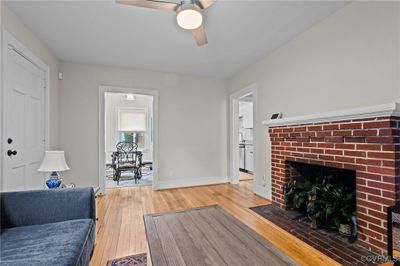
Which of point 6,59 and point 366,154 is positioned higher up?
point 6,59

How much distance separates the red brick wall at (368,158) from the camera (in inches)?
65.5

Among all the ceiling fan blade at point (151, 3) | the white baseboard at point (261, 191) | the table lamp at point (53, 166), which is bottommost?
the white baseboard at point (261, 191)

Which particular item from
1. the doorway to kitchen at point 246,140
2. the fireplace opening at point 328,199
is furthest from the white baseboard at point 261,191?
the doorway to kitchen at point 246,140

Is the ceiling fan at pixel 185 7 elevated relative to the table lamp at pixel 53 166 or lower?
elevated

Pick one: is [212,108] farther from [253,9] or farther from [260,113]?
[253,9]

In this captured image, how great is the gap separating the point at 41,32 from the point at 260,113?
3.55 m

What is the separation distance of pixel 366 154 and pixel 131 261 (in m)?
2.40

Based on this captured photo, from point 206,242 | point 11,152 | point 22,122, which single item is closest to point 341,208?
point 206,242

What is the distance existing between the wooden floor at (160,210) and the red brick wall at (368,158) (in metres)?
0.55

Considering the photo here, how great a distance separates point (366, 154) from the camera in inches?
73.4

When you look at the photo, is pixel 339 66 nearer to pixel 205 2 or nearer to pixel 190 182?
pixel 205 2

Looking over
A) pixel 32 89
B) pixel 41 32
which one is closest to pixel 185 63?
pixel 41 32

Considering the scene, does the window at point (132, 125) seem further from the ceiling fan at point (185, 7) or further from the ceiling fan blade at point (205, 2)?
the ceiling fan blade at point (205, 2)

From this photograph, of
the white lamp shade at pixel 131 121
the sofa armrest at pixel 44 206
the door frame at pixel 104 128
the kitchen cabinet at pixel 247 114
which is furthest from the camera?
the white lamp shade at pixel 131 121
